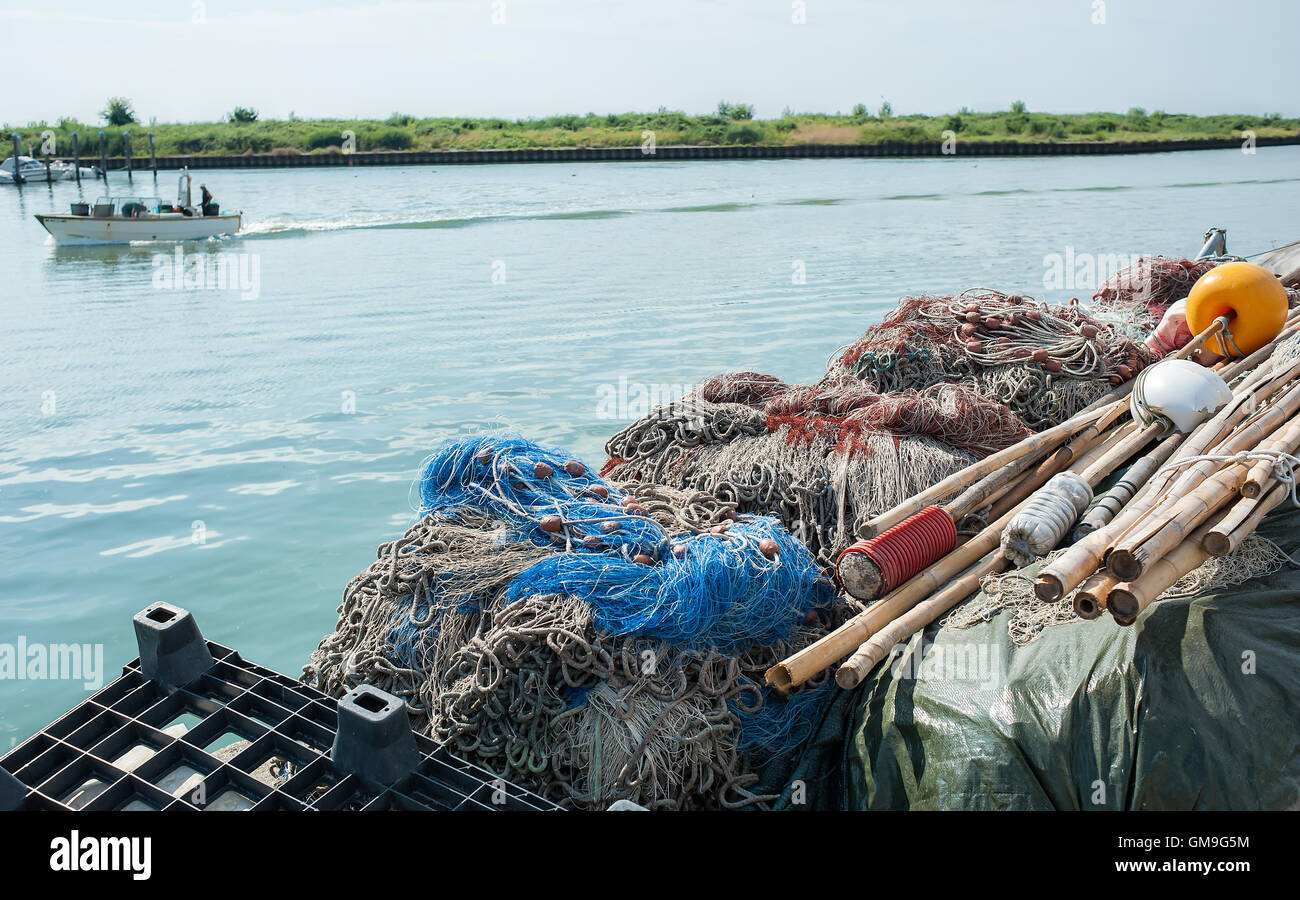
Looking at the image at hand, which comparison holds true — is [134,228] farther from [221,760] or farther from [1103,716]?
[1103,716]

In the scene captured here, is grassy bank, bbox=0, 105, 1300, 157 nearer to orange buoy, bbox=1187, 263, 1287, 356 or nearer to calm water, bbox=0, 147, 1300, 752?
calm water, bbox=0, 147, 1300, 752

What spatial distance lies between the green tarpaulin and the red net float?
336mm

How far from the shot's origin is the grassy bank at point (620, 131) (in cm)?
6381

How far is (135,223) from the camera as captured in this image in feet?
91.1

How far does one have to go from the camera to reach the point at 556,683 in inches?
153

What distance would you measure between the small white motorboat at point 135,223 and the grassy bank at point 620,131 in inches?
1401

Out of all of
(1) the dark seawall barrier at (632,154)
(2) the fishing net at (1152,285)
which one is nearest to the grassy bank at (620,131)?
(1) the dark seawall barrier at (632,154)

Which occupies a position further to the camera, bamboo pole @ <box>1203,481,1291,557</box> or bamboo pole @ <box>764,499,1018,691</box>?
bamboo pole @ <box>764,499,1018,691</box>

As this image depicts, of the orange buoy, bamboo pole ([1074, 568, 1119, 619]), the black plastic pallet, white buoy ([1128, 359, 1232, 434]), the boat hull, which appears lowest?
the black plastic pallet

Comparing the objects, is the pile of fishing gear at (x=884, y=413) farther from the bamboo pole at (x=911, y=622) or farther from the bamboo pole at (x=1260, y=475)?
the bamboo pole at (x=1260, y=475)

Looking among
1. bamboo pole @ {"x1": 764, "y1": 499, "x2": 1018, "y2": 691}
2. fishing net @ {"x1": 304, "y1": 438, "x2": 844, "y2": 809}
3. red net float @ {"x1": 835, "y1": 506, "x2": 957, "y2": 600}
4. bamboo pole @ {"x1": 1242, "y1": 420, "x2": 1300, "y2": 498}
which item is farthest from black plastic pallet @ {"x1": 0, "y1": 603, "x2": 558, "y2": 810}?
bamboo pole @ {"x1": 1242, "y1": 420, "x2": 1300, "y2": 498}

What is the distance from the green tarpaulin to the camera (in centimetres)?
319

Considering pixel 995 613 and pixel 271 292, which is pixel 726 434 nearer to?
pixel 995 613

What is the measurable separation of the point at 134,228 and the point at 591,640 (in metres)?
28.6
